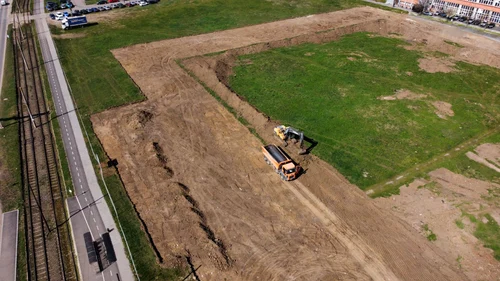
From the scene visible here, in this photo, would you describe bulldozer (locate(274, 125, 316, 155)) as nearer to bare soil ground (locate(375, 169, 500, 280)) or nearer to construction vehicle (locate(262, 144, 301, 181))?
construction vehicle (locate(262, 144, 301, 181))

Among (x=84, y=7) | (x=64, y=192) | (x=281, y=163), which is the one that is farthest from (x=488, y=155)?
(x=84, y=7)

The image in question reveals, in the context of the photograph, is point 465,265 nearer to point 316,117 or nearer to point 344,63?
point 316,117

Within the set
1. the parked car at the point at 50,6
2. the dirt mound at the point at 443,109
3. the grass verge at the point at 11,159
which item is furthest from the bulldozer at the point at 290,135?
the parked car at the point at 50,6

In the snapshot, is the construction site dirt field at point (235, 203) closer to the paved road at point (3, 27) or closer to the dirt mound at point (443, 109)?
the dirt mound at point (443, 109)

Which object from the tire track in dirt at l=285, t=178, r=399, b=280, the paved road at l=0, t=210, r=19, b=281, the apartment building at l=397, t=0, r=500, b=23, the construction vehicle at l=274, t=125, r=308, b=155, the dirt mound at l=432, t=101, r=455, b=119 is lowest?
the paved road at l=0, t=210, r=19, b=281

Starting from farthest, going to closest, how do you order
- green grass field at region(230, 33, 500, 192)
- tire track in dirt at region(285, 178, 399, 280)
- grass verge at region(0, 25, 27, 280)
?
green grass field at region(230, 33, 500, 192) → grass verge at region(0, 25, 27, 280) → tire track in dirt at region(285, 178, 399, 280)

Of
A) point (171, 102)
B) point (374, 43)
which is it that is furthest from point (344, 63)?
point (171, 102)

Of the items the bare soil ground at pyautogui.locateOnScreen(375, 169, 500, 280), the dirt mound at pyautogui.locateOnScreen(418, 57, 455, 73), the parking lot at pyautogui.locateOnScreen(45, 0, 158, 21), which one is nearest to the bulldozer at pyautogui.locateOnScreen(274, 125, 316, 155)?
the bare soil ground at pyautogui.locateOnScreen(375, 169, 500, 280)
